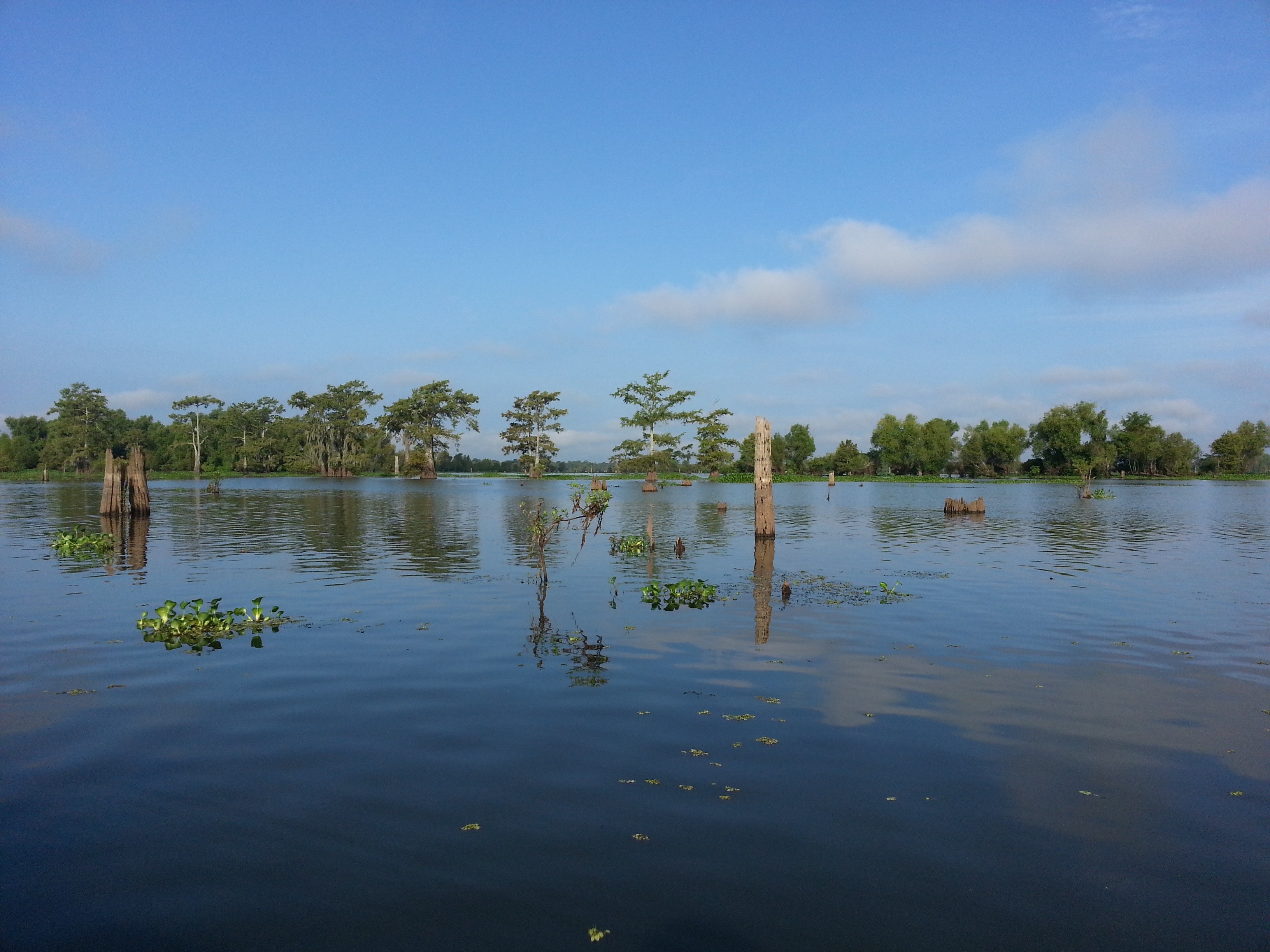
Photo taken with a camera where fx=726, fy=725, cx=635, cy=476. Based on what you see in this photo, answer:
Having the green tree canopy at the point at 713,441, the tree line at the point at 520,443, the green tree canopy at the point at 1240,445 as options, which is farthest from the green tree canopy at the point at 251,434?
the green tree canopy at the point at 1240,445

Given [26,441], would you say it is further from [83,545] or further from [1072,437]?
[1072,437]

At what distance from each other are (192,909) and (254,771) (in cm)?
300

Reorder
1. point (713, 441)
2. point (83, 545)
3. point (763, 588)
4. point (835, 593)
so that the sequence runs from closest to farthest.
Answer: point (835, 593) → point (763, 588) → point (83, 545) → point (713, 441)

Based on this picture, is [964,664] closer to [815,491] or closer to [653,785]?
[653,785]

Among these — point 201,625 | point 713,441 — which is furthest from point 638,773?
point 713,441

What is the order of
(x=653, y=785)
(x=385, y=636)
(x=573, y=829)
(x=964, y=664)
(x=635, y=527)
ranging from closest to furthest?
1. (x=573, y=829)
2. (x=653, y=785)
3. (x=964, y=664)
4. (x=385, y=636)
5. (x=635, y=527)

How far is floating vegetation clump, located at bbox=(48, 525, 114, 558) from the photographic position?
29.5 meters

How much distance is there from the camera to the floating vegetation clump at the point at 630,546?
103 feet

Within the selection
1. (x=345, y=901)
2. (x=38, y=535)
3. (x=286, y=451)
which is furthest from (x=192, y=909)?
(x=286, y=451)

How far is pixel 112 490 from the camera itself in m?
43.6

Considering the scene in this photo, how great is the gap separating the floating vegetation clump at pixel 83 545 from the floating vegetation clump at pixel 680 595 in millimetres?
22840

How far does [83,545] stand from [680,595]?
87.6 ft

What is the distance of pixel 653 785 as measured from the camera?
8484mm

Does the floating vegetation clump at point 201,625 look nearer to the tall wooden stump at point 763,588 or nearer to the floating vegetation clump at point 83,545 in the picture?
the tall wooden stump at point 763,588
